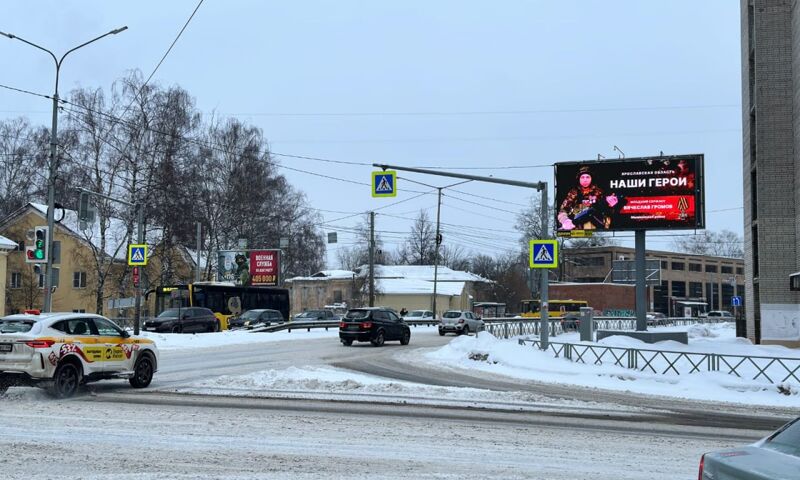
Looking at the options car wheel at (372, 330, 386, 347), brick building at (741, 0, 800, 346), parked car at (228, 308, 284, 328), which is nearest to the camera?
brick building at (741, 0, 800, 346)

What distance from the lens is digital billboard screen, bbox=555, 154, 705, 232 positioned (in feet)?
95.1

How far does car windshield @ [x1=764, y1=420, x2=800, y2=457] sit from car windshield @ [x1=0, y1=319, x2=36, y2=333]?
42.4 feet

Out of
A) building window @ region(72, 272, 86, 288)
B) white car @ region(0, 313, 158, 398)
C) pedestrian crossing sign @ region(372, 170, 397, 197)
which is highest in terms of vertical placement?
pedestrian crossing sign @ region(372, 170, 397, 197)

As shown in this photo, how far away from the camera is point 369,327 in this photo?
1297 inches

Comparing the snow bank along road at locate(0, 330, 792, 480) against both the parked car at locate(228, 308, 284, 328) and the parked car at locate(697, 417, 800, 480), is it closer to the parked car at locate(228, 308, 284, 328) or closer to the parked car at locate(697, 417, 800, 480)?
the parked car at locate(697, 417, 800, 480)

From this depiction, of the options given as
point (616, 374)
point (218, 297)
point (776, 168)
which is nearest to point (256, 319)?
point (218, 297)

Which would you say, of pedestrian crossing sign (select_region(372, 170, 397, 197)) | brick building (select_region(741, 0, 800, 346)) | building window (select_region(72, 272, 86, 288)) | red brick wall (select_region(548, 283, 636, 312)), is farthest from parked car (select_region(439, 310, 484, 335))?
red brick wall (select_region(548, 283, 636, 312))

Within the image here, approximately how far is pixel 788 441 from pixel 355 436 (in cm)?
622

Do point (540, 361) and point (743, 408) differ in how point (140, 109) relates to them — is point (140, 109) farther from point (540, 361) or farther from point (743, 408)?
point (743, 408)

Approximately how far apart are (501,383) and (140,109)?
35317 mm

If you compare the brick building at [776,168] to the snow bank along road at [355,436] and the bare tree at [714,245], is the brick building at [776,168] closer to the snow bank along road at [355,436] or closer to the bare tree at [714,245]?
the snow bank along road at [355,436]

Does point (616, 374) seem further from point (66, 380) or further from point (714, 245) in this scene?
point (714, 245)

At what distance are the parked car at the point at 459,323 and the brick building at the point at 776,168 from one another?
17.0 meters

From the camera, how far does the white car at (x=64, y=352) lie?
1359 cm
